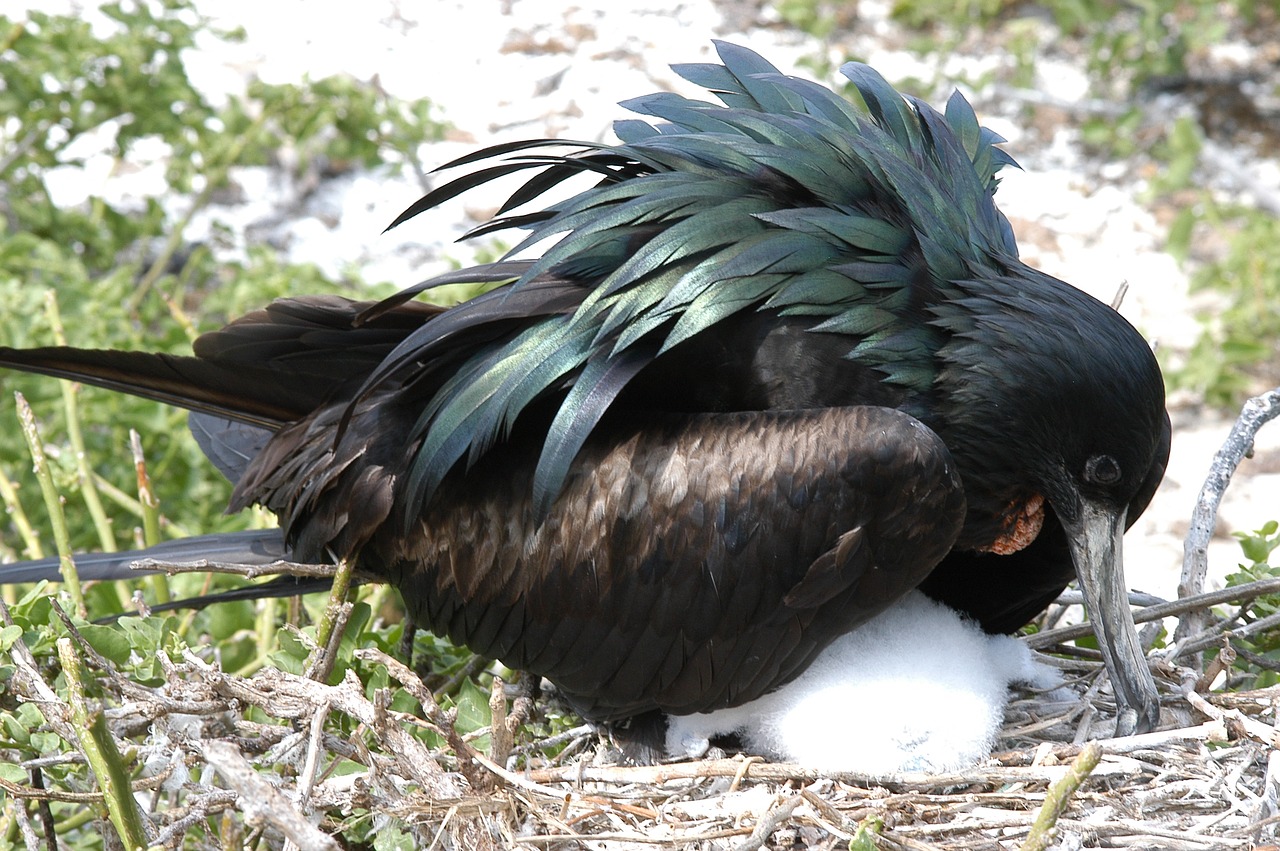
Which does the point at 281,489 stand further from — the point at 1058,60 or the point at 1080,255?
the point at 1058,60

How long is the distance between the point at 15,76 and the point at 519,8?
2.49 meters

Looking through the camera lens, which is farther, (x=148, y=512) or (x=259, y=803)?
(x=148, y=512)

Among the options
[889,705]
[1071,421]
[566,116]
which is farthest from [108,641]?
[566,116]

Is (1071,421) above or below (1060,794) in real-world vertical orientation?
above

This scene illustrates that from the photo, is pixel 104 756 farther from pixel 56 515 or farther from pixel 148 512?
pixel 148 512

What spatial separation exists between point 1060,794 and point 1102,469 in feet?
2.72

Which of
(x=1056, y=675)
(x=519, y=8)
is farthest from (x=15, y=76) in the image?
(x=1056, y=675)

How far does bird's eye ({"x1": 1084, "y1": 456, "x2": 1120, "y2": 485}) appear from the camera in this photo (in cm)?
249

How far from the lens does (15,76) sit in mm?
4082

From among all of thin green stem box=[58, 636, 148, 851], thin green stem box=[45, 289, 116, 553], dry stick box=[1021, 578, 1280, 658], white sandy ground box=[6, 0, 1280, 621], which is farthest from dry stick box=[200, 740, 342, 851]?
white sandy ground box=[6, 0, 1280, 621]

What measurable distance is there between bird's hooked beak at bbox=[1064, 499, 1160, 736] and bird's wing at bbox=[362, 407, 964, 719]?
33 cm

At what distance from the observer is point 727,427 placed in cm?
242

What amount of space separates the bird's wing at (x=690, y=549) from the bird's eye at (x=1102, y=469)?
0.28 metres

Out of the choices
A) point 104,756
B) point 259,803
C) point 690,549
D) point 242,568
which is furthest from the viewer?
point 242,568
